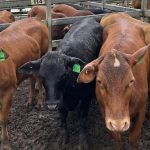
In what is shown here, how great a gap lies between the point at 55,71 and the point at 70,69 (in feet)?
0.90

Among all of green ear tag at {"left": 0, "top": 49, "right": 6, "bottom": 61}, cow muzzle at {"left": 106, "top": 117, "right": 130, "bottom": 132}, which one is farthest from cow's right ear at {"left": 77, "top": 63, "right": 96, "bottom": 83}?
green ear tag at {"left": 0, "top": 49, "right": 6, "bottom": 61}

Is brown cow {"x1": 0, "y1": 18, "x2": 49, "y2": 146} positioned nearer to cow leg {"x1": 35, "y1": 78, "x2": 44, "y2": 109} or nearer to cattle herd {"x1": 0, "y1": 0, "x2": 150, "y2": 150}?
cattle herd {"x1": 0, "y1": 0, "x2": 150, "y2": 150}

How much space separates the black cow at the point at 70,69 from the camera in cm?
468

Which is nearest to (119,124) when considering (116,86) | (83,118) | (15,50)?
(116,86)

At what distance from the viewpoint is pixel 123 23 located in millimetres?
5961

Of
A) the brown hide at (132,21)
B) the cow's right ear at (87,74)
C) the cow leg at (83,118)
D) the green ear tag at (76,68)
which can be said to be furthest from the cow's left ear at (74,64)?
the brown hide at (132,21)

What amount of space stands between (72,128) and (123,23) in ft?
6.06

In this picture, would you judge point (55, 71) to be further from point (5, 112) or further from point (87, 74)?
point (5, 112)

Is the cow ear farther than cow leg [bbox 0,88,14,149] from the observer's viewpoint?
No

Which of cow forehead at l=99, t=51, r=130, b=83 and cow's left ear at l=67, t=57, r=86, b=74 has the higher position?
cow forehead at l=99, t=51, r=130, b=83

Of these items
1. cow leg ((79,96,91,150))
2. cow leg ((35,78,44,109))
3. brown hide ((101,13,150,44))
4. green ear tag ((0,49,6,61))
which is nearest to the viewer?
green ear tag ((0,49,6,61))

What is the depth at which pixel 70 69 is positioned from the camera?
4891 millimetres

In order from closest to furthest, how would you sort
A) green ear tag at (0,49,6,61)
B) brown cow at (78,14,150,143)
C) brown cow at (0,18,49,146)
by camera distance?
brown cow at (78,14,150,143) → green ear tag at (0,49,6,61) → brown cow at (0,18,49,146)

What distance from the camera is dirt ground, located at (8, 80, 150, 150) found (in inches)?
209
